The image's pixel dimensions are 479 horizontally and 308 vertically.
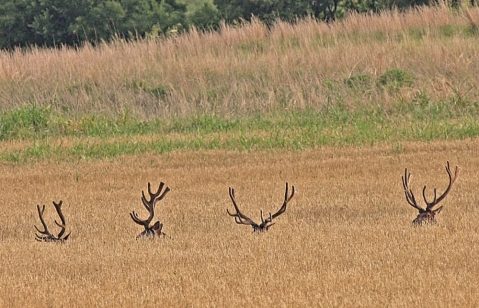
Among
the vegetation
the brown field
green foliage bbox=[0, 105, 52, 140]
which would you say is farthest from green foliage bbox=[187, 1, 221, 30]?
the brown field

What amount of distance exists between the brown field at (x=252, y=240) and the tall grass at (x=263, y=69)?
5.89 m

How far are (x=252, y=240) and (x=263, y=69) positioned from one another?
13.9 meters

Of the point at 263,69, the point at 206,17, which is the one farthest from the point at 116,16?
the point at 263,69

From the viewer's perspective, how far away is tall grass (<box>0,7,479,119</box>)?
2189cm

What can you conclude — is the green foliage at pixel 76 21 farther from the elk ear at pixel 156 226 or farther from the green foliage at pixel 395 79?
the elk ear at pixel 156 226

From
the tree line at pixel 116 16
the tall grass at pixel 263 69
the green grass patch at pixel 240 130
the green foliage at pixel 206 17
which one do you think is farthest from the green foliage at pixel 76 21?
the green grass patch at pixel 240 130

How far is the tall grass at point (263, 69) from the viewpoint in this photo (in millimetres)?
21891

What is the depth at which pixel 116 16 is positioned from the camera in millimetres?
33281

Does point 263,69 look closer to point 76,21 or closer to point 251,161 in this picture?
point 251,161

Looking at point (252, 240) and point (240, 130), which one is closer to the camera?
point (252, 240)

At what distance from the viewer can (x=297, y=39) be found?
25.8 meters

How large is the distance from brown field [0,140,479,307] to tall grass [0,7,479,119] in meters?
5.89

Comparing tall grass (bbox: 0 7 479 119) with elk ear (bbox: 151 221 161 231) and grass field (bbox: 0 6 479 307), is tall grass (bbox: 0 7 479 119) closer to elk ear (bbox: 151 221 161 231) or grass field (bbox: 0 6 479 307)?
grass field (bbox: 0 6 479 307)

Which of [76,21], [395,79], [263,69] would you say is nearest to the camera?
[395,79]
